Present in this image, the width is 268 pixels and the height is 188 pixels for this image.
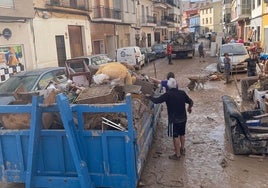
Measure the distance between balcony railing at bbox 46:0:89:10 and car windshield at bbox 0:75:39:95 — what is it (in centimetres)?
1133

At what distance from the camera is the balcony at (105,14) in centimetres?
2642

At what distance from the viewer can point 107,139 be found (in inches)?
160

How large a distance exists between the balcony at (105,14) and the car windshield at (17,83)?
18.2 m

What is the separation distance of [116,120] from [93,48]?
74.9ft

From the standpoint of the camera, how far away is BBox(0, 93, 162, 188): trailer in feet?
13.1

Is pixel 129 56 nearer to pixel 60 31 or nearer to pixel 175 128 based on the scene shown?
pixel 60 31

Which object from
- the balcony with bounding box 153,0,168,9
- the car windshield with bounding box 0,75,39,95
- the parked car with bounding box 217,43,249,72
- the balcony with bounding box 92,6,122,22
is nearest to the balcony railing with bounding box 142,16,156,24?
the balcony with bounding box 153,0,168,9

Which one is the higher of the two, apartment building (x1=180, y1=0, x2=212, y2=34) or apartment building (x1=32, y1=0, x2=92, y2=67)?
apartment building (x1=180, y1=0, x2=212, y2=34)

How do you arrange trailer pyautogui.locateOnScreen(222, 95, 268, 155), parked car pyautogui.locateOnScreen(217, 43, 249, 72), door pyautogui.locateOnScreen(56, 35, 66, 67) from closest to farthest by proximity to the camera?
1. trailer pyautogui.locateOnScreen(222, 95, 268, 155)
2. parked car pyautogui.locateOnScreen(217, 43, 249, 72)
3. door pyautogui.locateOnScreen(56, 35, 66, 67)

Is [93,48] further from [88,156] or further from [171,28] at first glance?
[171,28]

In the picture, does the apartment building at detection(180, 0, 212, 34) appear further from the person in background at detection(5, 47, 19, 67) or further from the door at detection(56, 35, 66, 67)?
the person in background at detection(5, 47, 19, 67)

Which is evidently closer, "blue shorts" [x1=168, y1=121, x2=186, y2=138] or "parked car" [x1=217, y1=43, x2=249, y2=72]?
"blue shorts" [x1=168, y1=121, x2=186, y2=138]

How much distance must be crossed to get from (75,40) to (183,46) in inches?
424

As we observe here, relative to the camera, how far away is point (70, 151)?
414 centimetres
